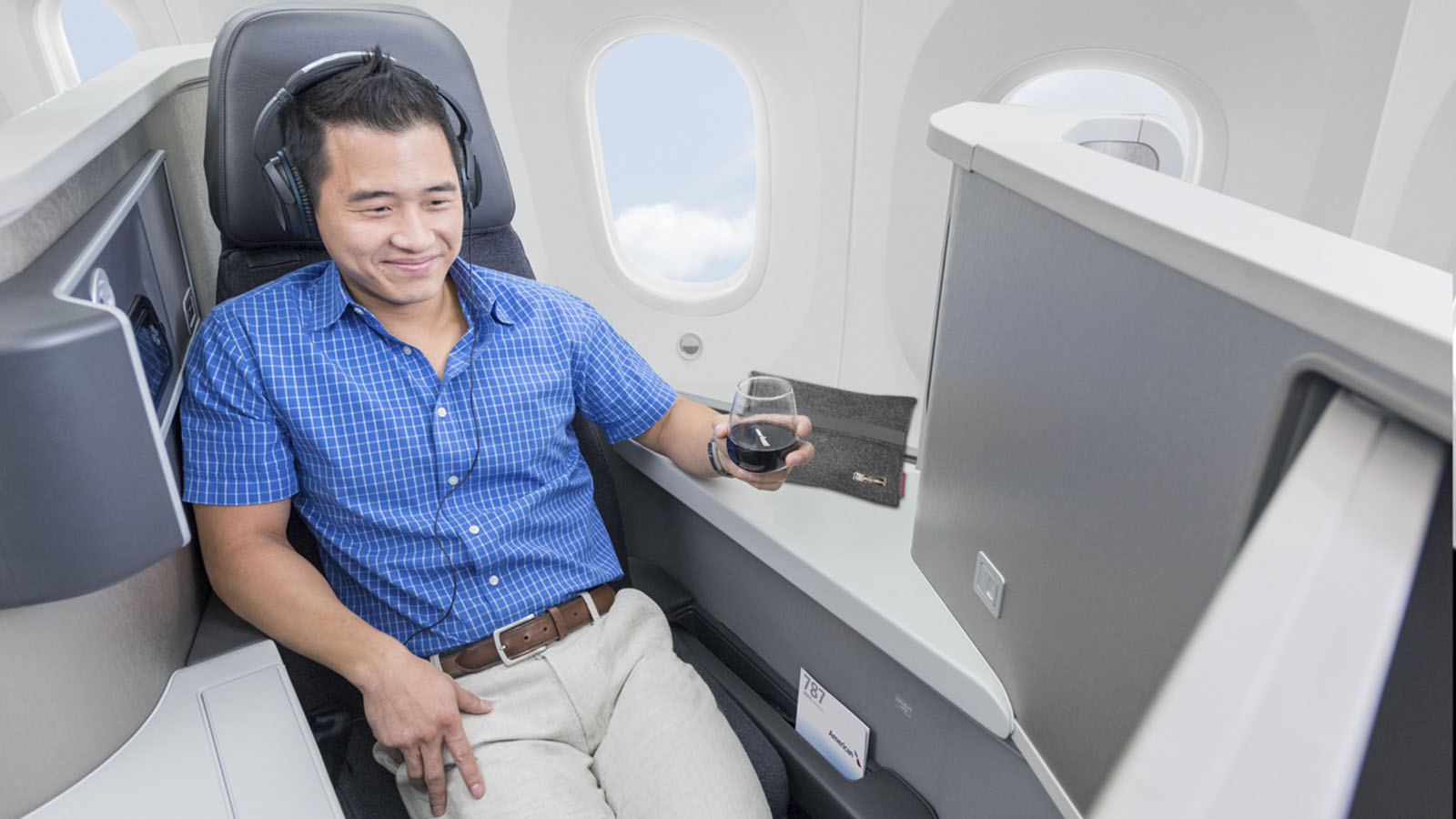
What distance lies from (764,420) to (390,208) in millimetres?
610

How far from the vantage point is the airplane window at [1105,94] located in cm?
215

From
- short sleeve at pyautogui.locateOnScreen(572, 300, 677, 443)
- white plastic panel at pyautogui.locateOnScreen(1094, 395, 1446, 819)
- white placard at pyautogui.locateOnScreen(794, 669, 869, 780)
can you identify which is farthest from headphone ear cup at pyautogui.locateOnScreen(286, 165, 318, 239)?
white plastic panel at pyautogui.locateOnScreen(1094, 395, 1446, 819)

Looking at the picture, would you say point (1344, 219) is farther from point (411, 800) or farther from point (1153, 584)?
point (411, 800)

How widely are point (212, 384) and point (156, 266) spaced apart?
0.54 feet

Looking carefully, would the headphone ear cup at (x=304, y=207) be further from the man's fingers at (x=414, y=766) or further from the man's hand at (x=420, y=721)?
the man's fingers at (x=414, y=766)

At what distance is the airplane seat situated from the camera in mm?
1182

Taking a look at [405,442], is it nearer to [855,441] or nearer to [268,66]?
[268,66]

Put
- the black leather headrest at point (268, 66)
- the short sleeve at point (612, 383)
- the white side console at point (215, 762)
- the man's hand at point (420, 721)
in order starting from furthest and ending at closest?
the short sleeve at point (612, 383) < the black leather headrest at point (268, 66) < the man's hand at point (420, 721) < the white side console at point (215, 762)

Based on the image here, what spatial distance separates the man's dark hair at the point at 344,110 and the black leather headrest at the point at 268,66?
0.29ft

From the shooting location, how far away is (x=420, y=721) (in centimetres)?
107

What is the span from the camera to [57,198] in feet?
2.75

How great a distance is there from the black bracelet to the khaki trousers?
0.28 m

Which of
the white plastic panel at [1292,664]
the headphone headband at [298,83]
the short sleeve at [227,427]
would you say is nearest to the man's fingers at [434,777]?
the short sleeve at [227,427]

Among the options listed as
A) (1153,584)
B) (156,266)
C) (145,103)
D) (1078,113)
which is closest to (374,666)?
(156,266)
